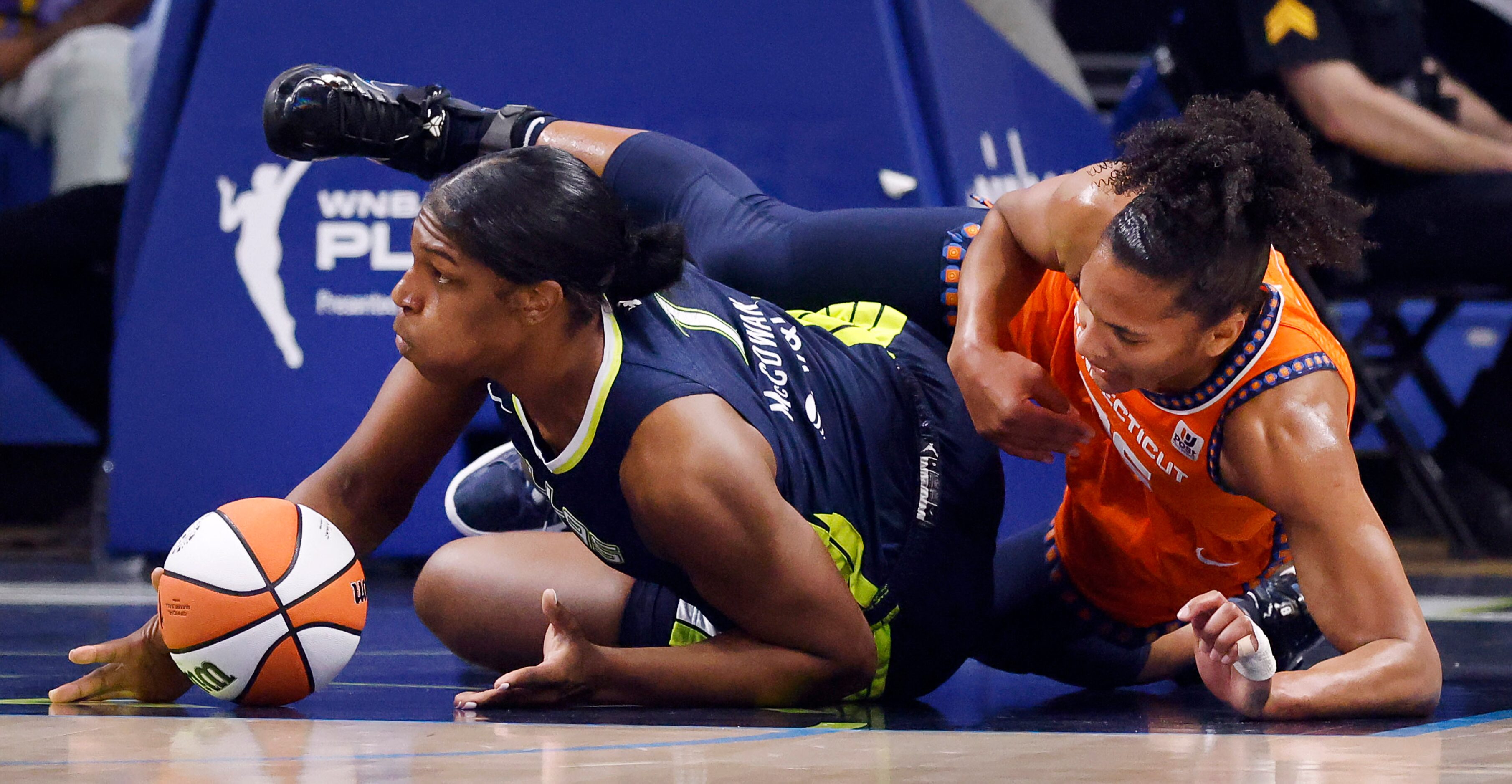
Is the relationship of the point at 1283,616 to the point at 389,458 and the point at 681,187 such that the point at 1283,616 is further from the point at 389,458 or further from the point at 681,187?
the point at 389,458

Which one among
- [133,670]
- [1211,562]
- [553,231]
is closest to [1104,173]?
[1211,562]

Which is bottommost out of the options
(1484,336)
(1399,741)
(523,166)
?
(1484,336)

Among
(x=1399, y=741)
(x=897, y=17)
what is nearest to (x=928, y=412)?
(x=1399, y=741)

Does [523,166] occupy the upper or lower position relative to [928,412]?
upper

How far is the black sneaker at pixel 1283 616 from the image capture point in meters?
2.71

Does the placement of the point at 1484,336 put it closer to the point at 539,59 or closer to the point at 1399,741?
the point at 539,59

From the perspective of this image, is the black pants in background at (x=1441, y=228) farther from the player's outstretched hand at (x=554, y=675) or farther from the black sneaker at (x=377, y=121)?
the player's outstretched hand at (x=554, y=675)

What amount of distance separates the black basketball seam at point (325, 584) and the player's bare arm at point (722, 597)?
27 cm

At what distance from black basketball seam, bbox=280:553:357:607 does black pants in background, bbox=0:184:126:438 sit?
11.0ft

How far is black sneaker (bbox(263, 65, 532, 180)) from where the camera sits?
3.00 m

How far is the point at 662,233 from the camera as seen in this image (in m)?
2.38

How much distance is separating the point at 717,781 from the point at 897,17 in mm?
3026

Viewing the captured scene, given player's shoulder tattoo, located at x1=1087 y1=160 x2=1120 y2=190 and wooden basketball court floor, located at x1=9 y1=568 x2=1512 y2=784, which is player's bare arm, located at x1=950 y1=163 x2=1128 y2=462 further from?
wooden basketball court floor, located at x1=9 y1=568 x2=1512 y2=784

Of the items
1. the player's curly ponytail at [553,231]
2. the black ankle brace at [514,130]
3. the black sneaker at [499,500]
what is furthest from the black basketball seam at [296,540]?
the black ankle brace at [514,130]
